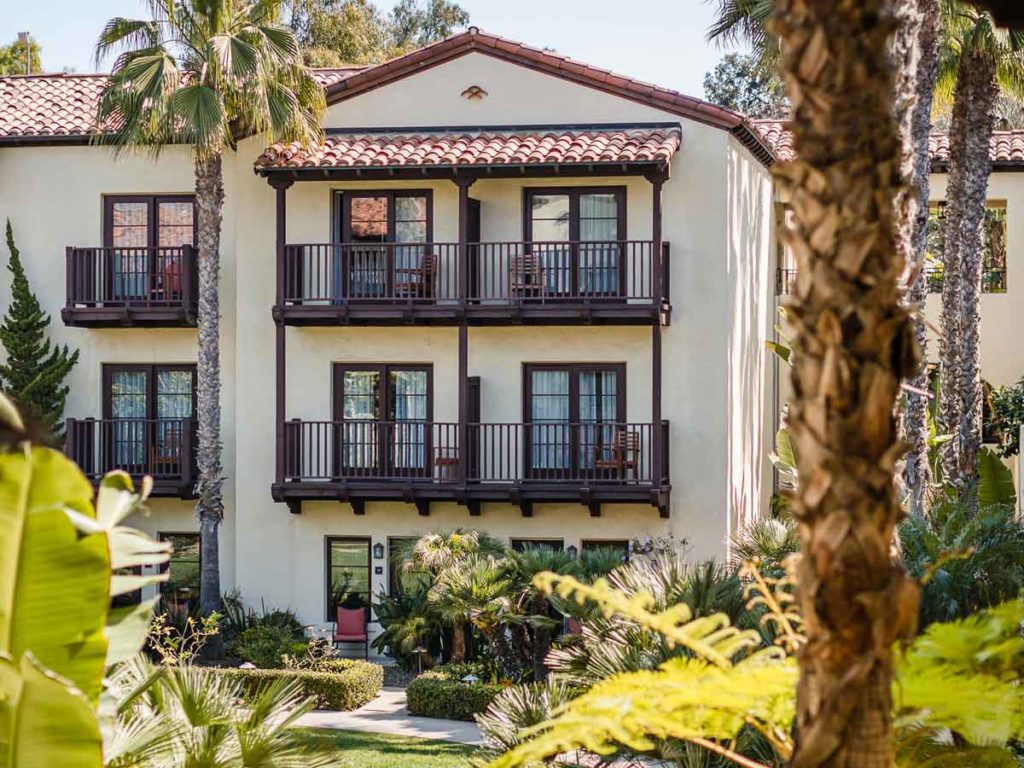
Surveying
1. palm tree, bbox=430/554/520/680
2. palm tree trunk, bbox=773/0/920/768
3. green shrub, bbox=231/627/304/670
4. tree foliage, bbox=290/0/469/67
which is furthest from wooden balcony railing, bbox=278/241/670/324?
tree foliage, bbox=290/0/469/67

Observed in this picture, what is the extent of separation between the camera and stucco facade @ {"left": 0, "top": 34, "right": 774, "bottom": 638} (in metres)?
26.7

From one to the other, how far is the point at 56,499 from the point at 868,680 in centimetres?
389

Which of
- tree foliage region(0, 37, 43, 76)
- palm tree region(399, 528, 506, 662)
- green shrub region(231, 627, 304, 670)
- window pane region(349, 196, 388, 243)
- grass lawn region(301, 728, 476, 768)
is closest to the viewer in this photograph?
grass lawn region(301, 728, 476, 768)

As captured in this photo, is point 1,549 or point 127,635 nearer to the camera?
point 1,549

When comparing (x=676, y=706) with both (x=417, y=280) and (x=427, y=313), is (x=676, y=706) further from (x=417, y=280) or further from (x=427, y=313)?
(x=417, y=280)

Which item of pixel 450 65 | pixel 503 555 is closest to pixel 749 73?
pixel 450 65

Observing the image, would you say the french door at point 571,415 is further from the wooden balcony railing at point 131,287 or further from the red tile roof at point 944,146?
the red tile roof at point 944,146

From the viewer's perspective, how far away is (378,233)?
27.6m

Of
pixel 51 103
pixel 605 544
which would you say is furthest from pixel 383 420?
pixel 51 103

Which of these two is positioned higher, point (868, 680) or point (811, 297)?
point (811, 297)

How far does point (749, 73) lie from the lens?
59.3 m

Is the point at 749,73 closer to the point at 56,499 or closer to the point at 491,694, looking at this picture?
the point at 491,694

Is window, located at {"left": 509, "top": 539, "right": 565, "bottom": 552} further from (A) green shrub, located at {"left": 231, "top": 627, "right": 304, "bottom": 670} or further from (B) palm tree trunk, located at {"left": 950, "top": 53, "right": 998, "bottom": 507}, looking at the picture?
(B) palm tree trunk, located at {"left": 950, "top": 53, "right": 998, "bottom": 507}

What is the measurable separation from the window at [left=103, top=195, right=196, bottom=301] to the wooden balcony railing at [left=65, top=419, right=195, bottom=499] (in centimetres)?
236
